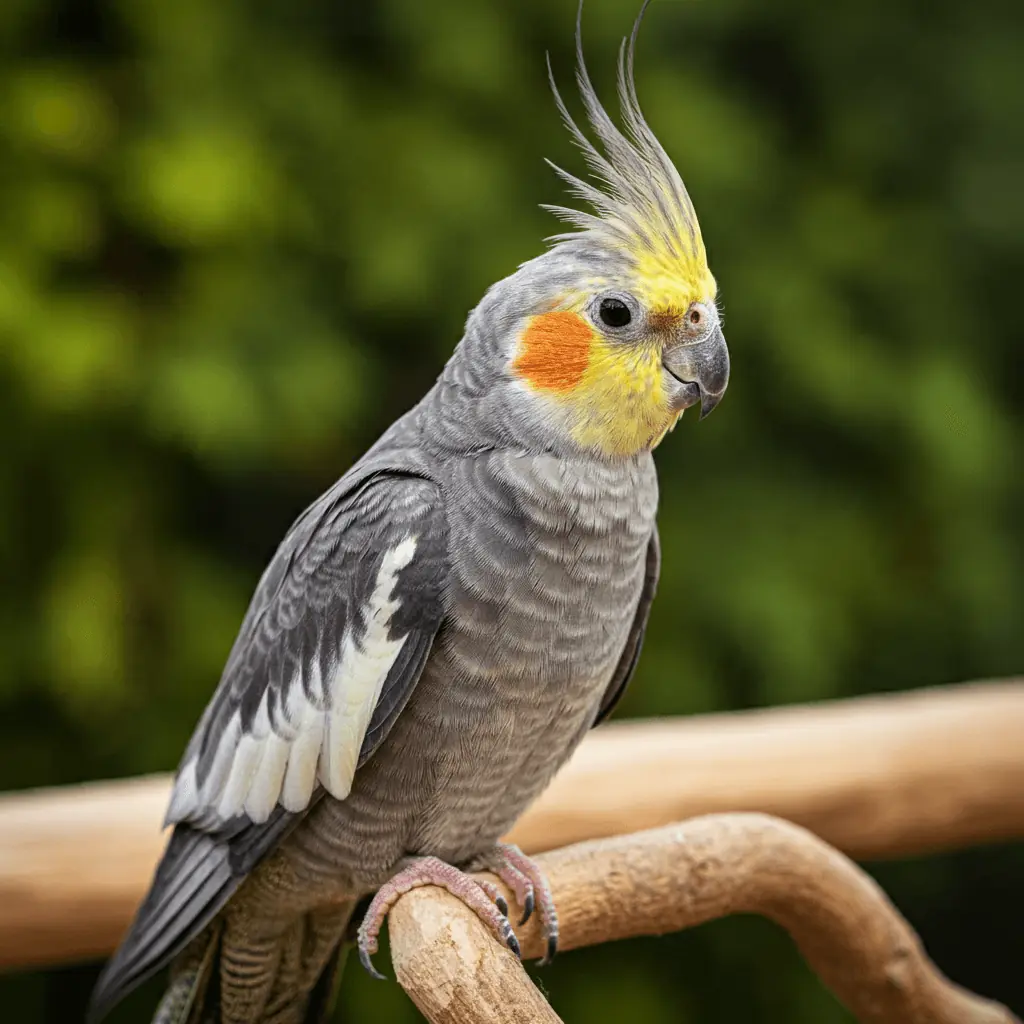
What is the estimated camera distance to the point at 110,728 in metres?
1.66

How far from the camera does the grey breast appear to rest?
0.88 m

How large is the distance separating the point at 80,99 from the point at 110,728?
2.82 ft

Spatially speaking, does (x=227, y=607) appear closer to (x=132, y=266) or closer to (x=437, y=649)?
(x=132, y=266)

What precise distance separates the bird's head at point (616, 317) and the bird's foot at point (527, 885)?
0.37m

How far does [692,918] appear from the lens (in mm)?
1053

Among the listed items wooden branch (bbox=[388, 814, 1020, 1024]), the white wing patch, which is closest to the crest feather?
the white wing patch

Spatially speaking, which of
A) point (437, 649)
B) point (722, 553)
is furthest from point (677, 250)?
point (722, 553)

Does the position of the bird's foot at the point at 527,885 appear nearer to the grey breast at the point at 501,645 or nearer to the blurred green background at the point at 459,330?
the grey breast at the point at 501,645

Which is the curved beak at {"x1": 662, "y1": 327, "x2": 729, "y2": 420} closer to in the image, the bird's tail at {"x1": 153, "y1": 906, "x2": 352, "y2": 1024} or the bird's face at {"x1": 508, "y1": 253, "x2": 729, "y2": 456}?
the bird's face at {"x1": 508, "y1": 253, "x2": 729, "y2": 456}

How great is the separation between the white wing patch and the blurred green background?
64 centimetres

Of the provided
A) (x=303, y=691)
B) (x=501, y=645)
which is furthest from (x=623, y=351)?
(x=303, y=691)

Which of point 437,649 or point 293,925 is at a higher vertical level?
point 437,649

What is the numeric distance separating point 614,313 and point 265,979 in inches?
26.6

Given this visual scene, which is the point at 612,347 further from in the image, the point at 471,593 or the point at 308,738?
the point at 308,738
